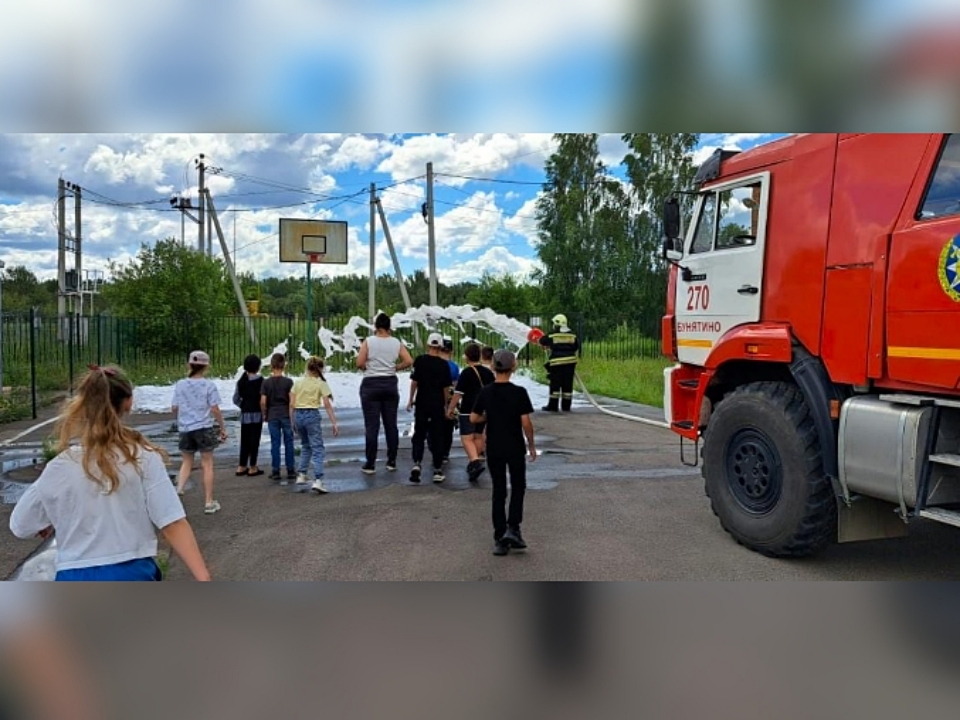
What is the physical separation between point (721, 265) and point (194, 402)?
4.80 meters

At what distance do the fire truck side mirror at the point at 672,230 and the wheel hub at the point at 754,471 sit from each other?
1730 millimetres

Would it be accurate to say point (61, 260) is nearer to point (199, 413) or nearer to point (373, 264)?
point (373, 264)

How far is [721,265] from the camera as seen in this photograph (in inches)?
234

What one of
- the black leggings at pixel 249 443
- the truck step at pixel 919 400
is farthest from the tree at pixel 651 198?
the truck step at pixel 919 400

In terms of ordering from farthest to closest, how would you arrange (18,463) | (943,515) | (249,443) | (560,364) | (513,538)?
(560,364) < (18,463) < (249,443) < (513,538) < (943,515)

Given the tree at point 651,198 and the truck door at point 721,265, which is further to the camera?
the tree at point 651,198

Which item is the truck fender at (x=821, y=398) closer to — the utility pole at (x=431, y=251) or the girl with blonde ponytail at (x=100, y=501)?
the girl with blonde ponytail at (x=100, y=501)

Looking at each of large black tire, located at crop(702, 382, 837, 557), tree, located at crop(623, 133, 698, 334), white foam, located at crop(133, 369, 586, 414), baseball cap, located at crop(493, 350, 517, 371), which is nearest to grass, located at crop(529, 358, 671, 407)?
white foam, located at crop(133, 369, 586, 414)

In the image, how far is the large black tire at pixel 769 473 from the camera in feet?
16.3

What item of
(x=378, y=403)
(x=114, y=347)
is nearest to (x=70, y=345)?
(x=114, y=347)

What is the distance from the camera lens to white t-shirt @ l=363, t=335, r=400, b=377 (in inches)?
311

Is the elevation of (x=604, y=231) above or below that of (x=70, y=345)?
above

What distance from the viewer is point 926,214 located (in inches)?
168
